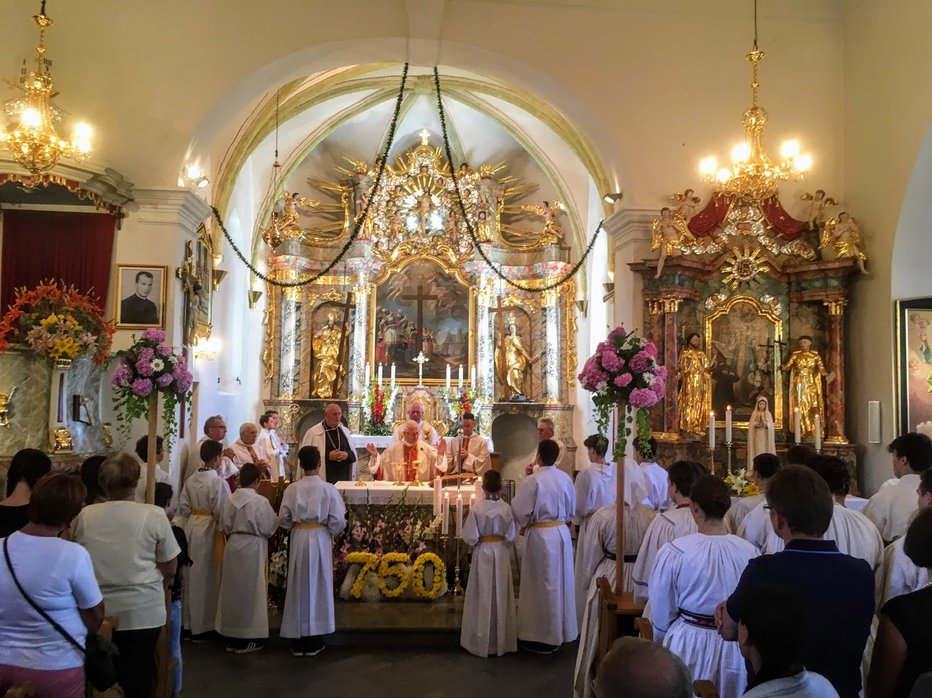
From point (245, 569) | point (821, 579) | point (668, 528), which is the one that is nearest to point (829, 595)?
point (821, 579)

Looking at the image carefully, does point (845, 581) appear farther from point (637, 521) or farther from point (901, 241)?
point (901, 241)

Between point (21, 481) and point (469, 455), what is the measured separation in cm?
665

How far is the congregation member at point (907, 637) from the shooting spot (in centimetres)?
276

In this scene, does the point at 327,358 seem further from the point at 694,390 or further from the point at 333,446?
the point at 694,390

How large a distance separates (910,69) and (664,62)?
2853mm

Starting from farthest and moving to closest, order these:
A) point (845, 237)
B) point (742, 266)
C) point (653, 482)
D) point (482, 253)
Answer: point (482, 253), point (742, 266), point (845, 237), point (653, 482)

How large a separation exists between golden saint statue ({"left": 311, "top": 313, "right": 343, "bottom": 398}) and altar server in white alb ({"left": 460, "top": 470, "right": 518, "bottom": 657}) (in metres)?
10.1

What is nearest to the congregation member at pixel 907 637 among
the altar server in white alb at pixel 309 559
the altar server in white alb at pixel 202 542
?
the altar server in white alb at pixel 309 559

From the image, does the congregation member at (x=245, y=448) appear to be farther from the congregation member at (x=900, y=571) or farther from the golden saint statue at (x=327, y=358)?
the congregation member at (x=900, y=571)

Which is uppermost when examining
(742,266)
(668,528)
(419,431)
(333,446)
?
(742,266)

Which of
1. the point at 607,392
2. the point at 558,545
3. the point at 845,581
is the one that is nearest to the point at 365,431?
the point at 558,545

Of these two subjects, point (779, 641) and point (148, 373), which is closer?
point (779, 641)

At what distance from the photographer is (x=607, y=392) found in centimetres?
→ 586

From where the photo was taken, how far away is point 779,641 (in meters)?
2.28
